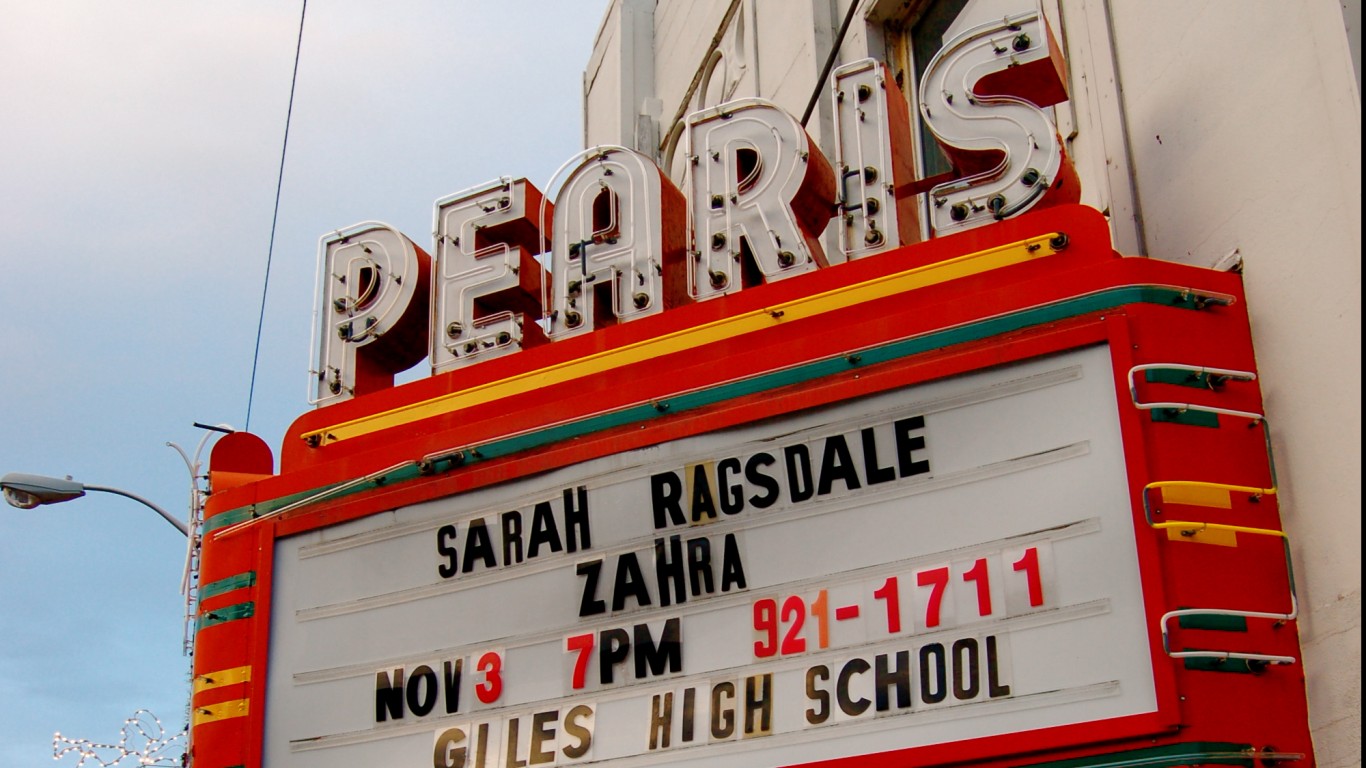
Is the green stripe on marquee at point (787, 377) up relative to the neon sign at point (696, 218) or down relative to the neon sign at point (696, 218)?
down

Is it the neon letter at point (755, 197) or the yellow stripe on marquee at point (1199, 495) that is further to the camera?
the neon letter at point (755, 197)

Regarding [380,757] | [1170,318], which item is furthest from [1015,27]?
[380,757]

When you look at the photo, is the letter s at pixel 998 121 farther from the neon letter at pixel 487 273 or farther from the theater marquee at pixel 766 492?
the neon letter at pixel 487 273

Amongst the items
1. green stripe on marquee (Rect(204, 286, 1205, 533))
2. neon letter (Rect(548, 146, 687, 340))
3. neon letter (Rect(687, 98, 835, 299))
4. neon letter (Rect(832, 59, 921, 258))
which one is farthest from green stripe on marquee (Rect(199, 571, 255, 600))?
neon letter (Rect(832, 59, 921, 258))

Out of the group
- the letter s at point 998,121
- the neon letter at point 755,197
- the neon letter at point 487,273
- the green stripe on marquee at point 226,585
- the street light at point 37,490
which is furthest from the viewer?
the street light at point 37,490

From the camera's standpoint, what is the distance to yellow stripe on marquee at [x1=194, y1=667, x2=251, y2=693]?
9422 millimetres

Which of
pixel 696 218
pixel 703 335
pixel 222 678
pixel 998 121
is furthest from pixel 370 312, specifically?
pixel 998 121

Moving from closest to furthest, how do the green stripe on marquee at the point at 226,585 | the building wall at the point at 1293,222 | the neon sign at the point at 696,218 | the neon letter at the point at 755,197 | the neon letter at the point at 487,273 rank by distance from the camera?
the building wall at the point at 1293,222 → the neon sign at the point at 696,218 → the neon letter at the point at 755,197 → the green stripe on marquee at the point at 226,585 → the neon letter at the point at 487,273

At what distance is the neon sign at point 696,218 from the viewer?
894 cm

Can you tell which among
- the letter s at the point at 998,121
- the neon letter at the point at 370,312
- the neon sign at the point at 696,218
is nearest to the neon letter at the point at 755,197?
the neon sign at the point at 696,218

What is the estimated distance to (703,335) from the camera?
9.01 meters

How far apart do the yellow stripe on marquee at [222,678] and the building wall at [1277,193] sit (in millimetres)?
5507

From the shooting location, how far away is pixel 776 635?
25.8 ft

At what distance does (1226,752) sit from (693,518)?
2842 mm
